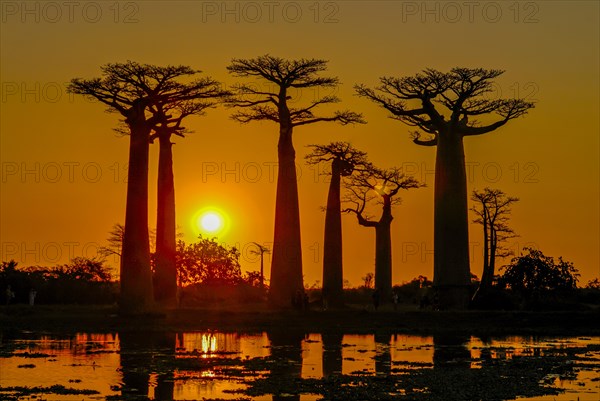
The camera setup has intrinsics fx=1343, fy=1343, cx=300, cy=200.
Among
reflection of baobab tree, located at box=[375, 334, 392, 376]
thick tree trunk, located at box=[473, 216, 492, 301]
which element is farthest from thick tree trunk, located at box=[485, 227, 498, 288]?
reflection of baobab tree, located at box=[375, 334, 392, 376]

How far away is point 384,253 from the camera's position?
74438mm

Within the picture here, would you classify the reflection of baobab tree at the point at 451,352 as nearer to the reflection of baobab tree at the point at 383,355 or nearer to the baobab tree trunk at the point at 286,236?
the reflection of baobab tree at the point at 383,355

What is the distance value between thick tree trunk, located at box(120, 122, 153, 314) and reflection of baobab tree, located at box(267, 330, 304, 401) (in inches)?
340

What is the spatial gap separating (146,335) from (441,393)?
19064 mm

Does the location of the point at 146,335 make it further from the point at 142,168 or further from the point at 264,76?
the point at 264,76

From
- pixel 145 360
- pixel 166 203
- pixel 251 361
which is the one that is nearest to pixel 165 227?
pixel 166 203

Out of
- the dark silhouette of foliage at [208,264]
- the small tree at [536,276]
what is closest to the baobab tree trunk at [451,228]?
the small tree at [536,276]

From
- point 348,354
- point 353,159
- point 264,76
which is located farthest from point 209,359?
point 353,159

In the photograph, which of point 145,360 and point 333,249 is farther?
point 333,249

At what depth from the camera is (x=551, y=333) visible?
47.9 meters

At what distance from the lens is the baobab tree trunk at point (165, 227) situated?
2470 inches

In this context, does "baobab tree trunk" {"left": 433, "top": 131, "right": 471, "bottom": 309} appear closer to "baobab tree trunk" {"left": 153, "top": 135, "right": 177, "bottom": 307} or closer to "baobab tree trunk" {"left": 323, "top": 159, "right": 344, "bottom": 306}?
"baobab tree trunk" {"left": 323, "top": 159, "right": 344, "bottom": 306}

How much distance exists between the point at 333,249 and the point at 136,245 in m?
16.7

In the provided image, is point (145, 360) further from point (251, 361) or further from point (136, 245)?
point (136, 245)
